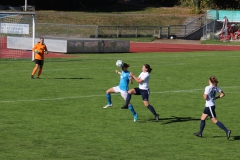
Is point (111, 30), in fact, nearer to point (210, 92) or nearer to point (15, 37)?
point (15, 37)

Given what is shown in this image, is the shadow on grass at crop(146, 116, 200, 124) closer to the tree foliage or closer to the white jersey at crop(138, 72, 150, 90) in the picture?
the white jersey at crop(138, 72, 150, 90)

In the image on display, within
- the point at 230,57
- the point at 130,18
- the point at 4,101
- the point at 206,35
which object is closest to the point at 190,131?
the point at 4,101

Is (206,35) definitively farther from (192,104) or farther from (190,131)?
(190,131)

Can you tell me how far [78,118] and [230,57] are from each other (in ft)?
92.4

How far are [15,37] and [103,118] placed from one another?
3030cm

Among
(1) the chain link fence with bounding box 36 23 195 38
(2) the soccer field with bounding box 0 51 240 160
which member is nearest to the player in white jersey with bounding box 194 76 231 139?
(2) the soccer field with bounding box 0 51 240 160

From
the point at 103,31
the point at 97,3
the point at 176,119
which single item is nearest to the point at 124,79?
the point at 176,119

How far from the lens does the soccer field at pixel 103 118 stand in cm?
1552

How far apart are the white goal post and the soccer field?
8640 mm

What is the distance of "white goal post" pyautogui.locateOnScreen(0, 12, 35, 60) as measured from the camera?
1750 inches

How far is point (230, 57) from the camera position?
152ft

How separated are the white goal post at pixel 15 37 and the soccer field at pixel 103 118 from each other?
8640 millimetres

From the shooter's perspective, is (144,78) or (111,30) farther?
(111,30)

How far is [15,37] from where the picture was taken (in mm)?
49094
